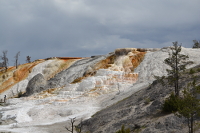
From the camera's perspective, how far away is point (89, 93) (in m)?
35.5

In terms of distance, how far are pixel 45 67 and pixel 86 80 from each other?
76.6 ft

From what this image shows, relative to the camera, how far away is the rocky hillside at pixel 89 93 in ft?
65.0

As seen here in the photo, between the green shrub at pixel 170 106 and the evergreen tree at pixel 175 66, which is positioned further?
the evergreen tree at pixel 175 66

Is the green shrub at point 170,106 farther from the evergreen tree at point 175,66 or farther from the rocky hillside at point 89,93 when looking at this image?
the evergreen tree at point 175,66

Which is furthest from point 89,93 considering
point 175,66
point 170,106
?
point 170,106

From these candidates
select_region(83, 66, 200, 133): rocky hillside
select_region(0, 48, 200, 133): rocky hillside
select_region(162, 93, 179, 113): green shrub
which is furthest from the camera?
select_region(0, 48, 200, 133): rocky hillside

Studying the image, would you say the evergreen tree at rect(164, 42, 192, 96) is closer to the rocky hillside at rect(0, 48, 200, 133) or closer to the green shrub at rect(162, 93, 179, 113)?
Answer: the rocky hillside at rect(0, 48, 200, 133)

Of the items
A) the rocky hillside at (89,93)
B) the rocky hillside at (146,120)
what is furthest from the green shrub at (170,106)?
the rocky hillside at (89,93)

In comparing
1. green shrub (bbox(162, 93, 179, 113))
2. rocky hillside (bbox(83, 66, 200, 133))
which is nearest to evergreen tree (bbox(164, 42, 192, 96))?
rocky hillside (bbox(83, 66, 200, 133))

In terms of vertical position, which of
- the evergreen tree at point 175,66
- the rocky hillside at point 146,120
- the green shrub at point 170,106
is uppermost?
the evergreen tree at point 175,66

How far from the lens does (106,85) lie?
125 ft

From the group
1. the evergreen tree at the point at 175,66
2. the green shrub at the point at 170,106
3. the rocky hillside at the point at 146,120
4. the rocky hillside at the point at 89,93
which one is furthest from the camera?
the rocky hillside at the point at 89,93

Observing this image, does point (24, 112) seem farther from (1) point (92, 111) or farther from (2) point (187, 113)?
(2) point (187, 113)

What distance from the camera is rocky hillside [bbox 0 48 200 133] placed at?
19.8m
